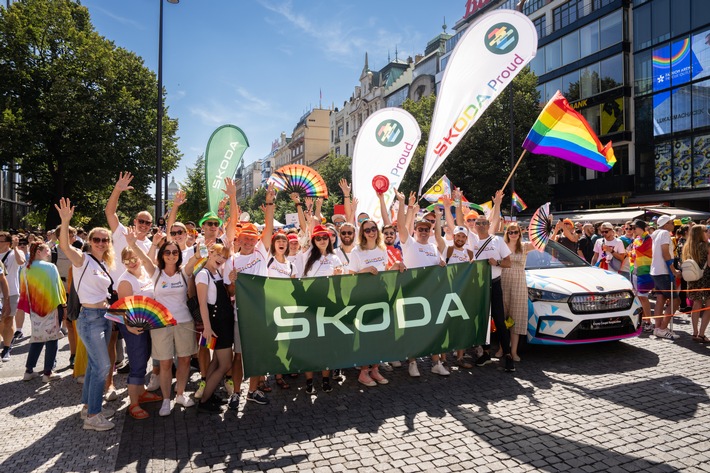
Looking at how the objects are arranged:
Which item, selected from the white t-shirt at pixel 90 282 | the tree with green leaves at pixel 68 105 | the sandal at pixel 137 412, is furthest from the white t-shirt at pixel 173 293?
the tree with green leaves at pixel 68 105

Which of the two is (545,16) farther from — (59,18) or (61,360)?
(61,360)

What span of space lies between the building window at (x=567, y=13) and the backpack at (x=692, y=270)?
106ft

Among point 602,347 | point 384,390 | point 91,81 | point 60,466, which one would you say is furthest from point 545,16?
point 60,466

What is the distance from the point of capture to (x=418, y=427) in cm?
444

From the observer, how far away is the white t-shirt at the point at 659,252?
794 cm

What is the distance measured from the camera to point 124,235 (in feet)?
18.1

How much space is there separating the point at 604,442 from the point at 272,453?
2.76 m

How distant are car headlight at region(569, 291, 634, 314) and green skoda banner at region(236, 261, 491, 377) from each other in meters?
1.16

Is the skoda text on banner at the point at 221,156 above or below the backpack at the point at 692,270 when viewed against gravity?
above

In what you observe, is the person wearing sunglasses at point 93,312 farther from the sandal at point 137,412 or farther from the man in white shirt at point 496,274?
the man in white shirt at point 496,274

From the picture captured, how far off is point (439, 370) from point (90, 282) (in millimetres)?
4030

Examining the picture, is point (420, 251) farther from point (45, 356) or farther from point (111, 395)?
point (45, 356)

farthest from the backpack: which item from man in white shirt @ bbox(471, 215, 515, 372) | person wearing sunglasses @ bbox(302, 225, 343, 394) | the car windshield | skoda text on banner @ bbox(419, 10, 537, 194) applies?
person wearing sunglasses @ bbox(302, 225, 343, 394)

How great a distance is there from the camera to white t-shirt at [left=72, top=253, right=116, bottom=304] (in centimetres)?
466
